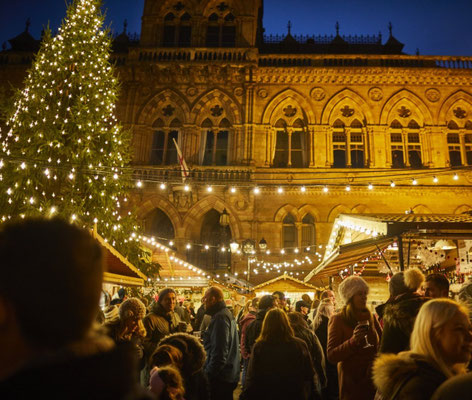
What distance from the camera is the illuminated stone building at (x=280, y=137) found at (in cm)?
1834

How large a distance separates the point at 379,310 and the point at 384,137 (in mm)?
17329

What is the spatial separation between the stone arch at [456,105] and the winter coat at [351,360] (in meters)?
19.2

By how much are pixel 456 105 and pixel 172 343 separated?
70.4ft

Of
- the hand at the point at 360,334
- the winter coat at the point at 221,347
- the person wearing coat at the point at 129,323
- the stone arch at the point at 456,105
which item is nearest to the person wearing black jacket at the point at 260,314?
the winter coat at the point at 221,347

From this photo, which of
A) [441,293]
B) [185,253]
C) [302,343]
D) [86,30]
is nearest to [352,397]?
[302,343]

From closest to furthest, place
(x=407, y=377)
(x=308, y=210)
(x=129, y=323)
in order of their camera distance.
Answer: (x=407, y=377)
(x=129, y=323)
(x=308, y=210)

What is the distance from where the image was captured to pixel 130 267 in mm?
6941

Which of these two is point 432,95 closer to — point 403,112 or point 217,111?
point 403,112

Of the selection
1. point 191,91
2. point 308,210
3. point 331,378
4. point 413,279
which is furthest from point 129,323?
point 191,91

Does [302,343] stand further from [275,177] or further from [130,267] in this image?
[275,177]

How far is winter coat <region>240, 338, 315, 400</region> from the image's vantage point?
10.6 feet

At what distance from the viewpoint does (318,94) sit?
66.2 ft

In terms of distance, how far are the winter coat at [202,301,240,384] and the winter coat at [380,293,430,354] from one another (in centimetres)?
188

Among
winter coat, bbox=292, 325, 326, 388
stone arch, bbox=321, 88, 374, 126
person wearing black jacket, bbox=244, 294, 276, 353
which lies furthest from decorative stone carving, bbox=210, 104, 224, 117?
winter coat, bbox=292, 325, 326, 388
